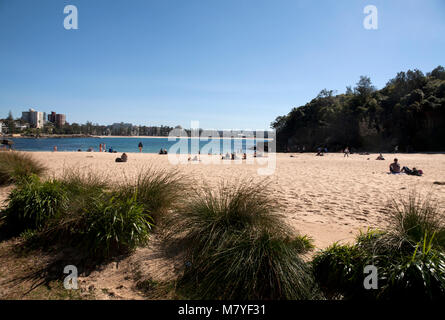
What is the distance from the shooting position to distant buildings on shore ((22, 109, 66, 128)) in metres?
147

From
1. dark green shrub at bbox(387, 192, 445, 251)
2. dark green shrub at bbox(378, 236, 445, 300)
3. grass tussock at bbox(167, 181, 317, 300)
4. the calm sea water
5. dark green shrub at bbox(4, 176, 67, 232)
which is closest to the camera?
dark green shrub at bbox(378, 236, 445, 300)

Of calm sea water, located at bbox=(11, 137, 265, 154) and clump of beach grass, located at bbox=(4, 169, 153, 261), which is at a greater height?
calm sea water, located at bbox=(11, 137, 265, 154)

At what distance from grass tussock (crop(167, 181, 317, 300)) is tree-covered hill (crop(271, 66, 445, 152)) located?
145 feet

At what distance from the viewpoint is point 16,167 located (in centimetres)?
747

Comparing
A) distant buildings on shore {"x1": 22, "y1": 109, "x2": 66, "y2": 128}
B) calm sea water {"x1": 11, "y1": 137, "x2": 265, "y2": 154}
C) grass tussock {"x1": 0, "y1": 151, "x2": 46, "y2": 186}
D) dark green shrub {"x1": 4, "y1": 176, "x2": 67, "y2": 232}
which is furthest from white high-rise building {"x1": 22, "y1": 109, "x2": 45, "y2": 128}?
dark green shrub {"x1": 4, "y1": 176, "x2": 67, "y2": 232}

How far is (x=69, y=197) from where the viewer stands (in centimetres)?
417

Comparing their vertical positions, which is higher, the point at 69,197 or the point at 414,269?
the point at 69,197

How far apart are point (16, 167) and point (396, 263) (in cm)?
976

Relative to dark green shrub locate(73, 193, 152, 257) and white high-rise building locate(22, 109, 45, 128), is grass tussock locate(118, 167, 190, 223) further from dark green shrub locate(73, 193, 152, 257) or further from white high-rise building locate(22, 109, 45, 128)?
white high-rise building locate(22, 109, 45, 128)
